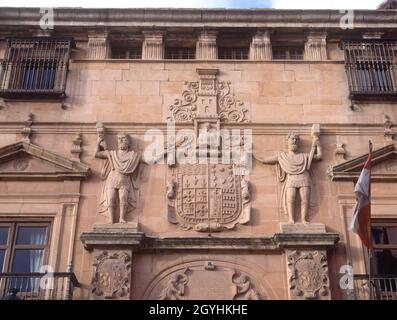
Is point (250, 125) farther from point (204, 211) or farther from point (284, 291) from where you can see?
point (284, 291)

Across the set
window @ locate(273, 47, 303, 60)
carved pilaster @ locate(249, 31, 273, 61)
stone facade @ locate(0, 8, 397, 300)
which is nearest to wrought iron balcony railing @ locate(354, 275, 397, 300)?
stone facade @ locate(0, 8, 397, 300)

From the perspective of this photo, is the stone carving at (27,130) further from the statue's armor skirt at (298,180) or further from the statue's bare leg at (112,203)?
the statue's armor skirt at (298,180)

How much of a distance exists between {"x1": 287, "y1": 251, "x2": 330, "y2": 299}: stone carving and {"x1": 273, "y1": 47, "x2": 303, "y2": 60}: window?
5887 mm

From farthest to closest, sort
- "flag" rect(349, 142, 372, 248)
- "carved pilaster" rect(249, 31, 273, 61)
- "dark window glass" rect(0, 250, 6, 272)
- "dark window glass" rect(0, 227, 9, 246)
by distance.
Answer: "carved pilaster" rect(249, 31, 273, 61) < "dark window glass" rect(0, 227, 9, 246) < "dark window glass" rect(0, 250, 6, 272) < "flag" rect(349, 142, 372, 248)

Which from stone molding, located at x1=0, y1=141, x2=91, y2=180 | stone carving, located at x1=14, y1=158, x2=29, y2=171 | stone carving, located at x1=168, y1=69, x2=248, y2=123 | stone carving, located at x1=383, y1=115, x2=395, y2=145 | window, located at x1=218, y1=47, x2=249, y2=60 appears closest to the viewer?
stone molding, located at x1=0, y1=141, x2=91, y2=180

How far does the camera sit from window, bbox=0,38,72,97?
1747 centimetres

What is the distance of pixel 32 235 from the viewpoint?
50.5ft

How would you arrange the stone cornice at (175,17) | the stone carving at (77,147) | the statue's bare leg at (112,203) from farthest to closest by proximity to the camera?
1. the stone cornice at (175,17)
2. the stone carving at (77,147)
3. the statue's bare leg at (112,203)

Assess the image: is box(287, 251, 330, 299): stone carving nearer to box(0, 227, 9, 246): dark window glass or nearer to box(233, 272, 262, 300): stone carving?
box(233, 272, 262, 300): stone carving

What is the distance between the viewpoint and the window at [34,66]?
1747 cm

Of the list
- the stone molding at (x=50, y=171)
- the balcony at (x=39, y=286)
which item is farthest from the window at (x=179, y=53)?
the balcony at (x=39, y=286)

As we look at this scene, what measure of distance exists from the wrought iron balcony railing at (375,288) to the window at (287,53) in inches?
257

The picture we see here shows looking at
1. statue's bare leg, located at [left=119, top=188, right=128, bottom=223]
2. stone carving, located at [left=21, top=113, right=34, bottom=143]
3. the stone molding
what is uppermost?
stone carving, located at [left=21, top=113, right=34, bottom=143]
